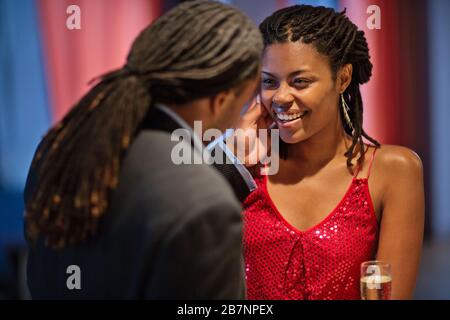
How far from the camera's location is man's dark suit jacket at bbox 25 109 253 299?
94 centimetres

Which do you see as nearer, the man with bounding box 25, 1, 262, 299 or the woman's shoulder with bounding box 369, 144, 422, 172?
the man with bounding box 25, 1, 262, 299

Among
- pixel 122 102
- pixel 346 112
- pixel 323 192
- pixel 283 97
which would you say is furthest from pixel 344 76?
pixel 122 102

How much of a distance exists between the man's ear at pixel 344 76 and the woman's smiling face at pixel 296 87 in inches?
1.8

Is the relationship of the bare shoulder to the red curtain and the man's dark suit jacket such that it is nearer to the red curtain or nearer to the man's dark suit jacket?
the man's dark suit jacket

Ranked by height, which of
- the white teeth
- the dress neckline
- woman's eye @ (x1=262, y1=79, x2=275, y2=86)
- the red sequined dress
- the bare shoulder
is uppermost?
woman's eye @ (x1=262, y1=79, x2=275, y2=86)

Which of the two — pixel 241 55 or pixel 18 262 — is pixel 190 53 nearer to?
pixel 241 55

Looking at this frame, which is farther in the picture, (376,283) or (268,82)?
(268,82)

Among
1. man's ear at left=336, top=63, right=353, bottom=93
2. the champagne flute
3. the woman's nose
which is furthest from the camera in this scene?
man's ear at left=336, top=63, right=353, bottom=93

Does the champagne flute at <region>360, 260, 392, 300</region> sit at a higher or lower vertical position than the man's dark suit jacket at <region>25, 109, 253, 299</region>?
lower

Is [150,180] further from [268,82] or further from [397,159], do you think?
[397,159]

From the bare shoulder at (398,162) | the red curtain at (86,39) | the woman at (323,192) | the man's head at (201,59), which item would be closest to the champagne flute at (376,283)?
the woman at (323,192)

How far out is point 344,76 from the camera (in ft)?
6.45

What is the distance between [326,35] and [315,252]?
23.2 inches

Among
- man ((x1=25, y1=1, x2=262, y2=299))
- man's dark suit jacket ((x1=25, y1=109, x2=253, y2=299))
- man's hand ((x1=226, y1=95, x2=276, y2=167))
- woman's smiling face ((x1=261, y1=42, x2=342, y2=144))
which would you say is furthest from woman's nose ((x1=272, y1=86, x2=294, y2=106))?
man's dark suit jacket ((x1=25, y1=109, x2=253, y2=299))
